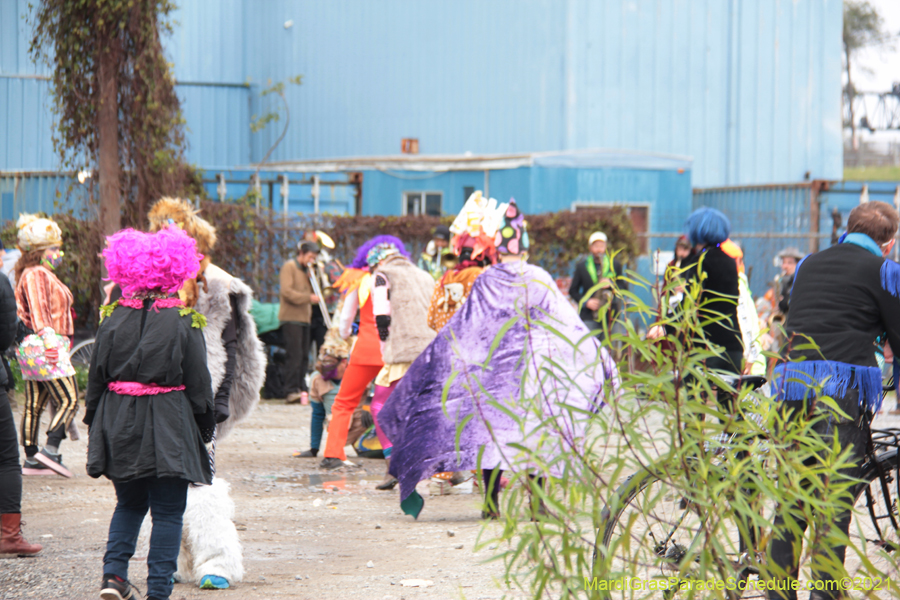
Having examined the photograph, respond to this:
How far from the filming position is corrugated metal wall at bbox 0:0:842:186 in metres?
18.8

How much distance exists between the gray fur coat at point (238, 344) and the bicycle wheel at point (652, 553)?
2610mm

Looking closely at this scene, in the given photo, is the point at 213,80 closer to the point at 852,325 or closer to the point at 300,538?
the point at 300,538

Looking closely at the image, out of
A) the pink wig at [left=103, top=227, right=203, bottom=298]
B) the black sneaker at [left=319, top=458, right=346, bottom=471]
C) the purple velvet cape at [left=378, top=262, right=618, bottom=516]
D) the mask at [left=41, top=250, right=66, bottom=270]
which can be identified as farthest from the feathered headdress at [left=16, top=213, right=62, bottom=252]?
the pink wig at [left=103, top=227, right=203, bottom=298]

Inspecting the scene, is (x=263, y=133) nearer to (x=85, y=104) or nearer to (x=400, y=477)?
(x=85, y=104)

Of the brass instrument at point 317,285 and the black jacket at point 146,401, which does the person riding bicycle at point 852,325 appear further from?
the brass instrument at point 317,285

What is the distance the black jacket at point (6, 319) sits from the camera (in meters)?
5.30

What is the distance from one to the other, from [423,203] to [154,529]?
15196 mm

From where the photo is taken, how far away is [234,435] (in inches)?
386

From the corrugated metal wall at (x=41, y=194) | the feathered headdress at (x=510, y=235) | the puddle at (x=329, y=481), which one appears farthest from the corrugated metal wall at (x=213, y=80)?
the feathered headdress at (x=510, y=235)

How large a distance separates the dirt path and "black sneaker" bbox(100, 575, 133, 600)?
0.56 meters

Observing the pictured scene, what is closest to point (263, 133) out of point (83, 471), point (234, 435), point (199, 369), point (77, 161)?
point (77, 161)

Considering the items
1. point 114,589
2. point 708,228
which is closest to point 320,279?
point 708,228

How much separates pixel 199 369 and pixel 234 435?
5.83m

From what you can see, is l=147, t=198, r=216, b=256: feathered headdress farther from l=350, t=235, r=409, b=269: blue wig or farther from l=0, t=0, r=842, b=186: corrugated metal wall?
l=0, t=0, r=842, b=186: corrugated metal wall
